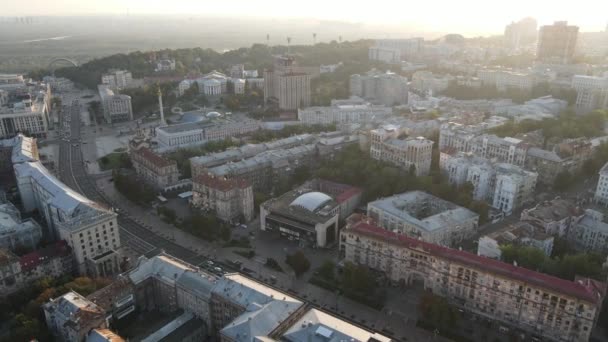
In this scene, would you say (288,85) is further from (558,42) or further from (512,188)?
(558,42)

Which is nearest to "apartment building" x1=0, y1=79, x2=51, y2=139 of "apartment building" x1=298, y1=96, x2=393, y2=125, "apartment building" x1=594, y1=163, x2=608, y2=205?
"apartment building" x1=298, y1=96, x2=393, y2=125

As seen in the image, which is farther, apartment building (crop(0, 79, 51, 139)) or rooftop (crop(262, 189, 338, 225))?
apartment building (crop(0, 79, 51, 139))

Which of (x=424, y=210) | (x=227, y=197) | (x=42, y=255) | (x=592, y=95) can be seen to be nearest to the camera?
(x=42, y=255)

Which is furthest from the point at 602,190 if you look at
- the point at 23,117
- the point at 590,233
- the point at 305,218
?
the point at 23,117

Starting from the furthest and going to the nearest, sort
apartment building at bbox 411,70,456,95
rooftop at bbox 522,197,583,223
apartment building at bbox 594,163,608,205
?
1. apartment building at bbox 411,70,456,95
2. apartment building at bbox 594,163,608,205
3. rooftop at bbox 522,197,583,223

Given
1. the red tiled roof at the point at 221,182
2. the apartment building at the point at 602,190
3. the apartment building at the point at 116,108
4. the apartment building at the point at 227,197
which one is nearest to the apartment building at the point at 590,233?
the apartment building at the point at 602,190

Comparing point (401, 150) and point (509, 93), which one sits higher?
point (509, 93)

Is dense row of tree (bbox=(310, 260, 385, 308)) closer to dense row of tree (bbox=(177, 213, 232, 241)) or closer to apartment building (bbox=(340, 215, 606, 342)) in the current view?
apartment building (bbox=(340, 215, 606, 342))
